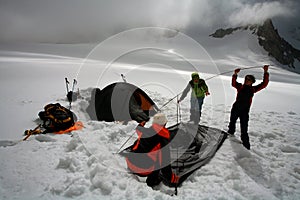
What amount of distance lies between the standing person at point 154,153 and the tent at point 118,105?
9.66 feet

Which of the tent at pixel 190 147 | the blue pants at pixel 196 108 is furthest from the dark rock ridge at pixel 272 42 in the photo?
the tent at pixel 190 147

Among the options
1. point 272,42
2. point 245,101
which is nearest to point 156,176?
point 245,101

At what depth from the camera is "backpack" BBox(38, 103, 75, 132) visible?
5273 mm

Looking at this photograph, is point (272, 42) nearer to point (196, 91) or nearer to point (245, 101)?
point (196, 91)

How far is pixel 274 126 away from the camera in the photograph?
6828 mm

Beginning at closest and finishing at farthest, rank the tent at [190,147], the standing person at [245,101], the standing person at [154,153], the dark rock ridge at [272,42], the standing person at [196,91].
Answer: the standing person at [154,153], the tent at [190,147], the standing person at [245,101], the standing person at [196,91], the dark rock ridge at [272,42]

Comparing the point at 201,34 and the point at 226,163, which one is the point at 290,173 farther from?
the point at 201,34

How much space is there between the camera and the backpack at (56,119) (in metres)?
5.27

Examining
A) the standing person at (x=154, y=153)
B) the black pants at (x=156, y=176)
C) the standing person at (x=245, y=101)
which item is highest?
the standing person at (x=245, y=101)

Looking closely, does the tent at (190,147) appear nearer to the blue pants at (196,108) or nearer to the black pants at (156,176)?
the black pants at (156,176)

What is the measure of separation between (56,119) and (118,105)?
6.39 ft

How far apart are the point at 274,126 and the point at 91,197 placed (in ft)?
19.6

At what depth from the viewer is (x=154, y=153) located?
11.4ft

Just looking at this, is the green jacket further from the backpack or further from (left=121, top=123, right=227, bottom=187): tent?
the backpack
